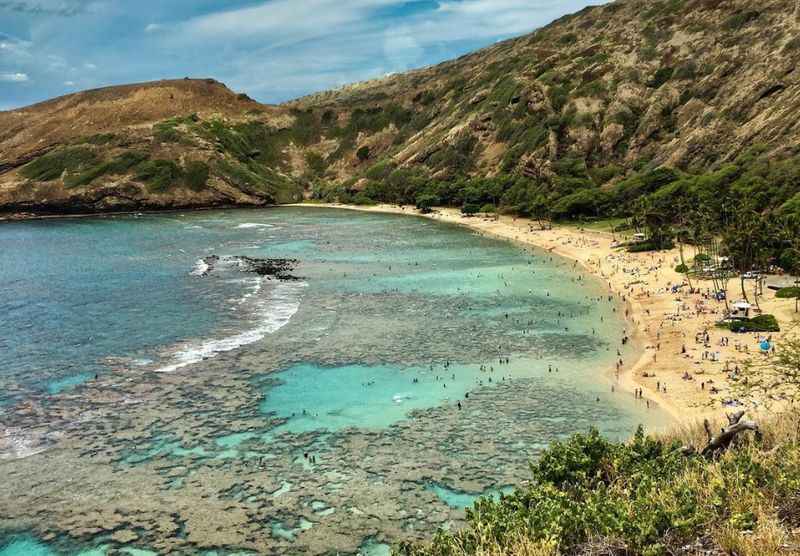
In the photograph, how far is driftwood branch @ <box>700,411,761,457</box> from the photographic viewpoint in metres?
19.5

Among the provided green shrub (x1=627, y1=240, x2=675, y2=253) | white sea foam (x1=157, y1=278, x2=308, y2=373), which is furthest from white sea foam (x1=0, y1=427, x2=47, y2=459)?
green shrub (x1=627, y1=240, x2=675, y2=253)

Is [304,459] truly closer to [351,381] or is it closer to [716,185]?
[351,381]

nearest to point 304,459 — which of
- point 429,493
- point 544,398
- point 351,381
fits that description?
point 429,493

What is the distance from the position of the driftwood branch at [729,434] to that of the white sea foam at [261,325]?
105 ft

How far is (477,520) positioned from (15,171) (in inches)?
7715

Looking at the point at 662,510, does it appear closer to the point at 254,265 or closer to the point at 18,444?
the point at 18,444

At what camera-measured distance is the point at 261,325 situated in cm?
5094

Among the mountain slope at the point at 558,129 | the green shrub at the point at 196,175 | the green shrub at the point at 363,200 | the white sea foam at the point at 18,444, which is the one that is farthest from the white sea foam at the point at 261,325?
the green shrub at the point at 196,175

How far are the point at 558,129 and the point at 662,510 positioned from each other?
445ft

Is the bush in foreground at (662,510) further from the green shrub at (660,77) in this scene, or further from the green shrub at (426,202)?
the green shrub at (660,77)

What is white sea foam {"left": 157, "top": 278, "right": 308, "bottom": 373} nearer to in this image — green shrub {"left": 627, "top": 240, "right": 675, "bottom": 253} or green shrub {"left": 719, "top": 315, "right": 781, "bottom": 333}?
green shrub {"left": 719, "top": 315, "right": 781, "bottom": 333}

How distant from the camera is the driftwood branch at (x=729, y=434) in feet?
64.0

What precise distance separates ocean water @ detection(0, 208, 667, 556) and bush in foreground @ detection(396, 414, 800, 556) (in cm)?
617

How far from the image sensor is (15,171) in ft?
573
